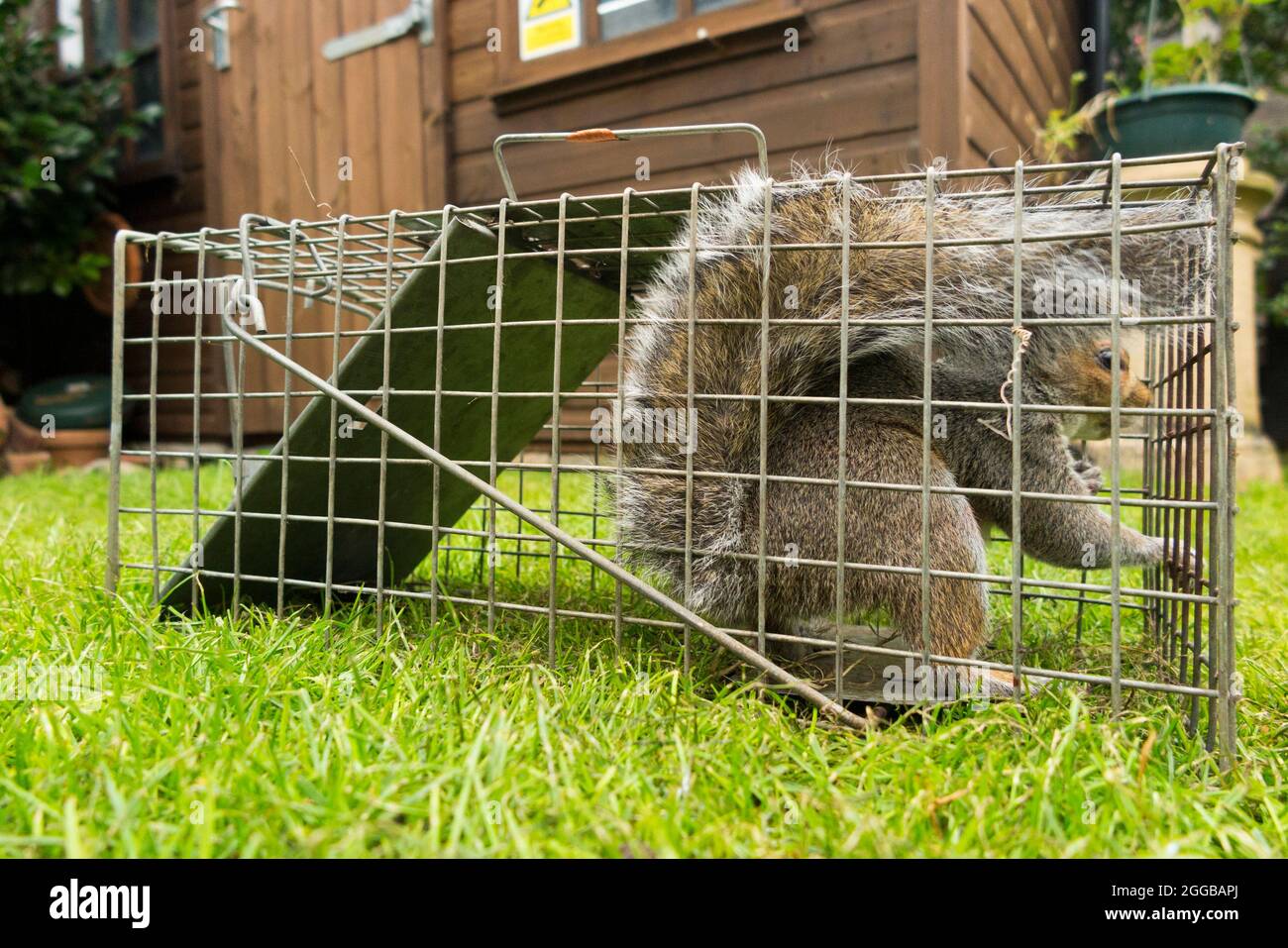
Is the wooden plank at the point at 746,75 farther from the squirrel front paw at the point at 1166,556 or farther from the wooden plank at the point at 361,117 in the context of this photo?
the squirrel front paw at the point at 1166,556

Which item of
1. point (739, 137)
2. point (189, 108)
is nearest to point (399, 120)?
point (739, 137)

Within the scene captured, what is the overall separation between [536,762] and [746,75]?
3.23m

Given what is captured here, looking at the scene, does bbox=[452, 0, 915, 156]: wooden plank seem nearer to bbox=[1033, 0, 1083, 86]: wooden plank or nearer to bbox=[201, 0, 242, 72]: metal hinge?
bbox=[1033, 0, 1083, 86]: wooden plank

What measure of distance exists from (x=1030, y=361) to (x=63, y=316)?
7.36 metres

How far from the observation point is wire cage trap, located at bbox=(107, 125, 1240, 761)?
1.30m

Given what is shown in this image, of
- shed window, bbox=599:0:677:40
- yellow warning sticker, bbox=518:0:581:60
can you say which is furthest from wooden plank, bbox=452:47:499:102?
shed window, bbox=599:0:677:40

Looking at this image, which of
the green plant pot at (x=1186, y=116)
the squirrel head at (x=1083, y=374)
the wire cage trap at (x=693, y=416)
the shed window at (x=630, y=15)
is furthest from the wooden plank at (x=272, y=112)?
the squirrel head at (x=1083, y=374)

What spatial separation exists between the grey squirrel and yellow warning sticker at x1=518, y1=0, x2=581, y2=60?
2913 mm

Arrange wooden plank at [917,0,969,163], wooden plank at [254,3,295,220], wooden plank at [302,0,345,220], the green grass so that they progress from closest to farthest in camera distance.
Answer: the green grass, wooden plank at [917,0,969,163], wooden plank at [302,0,345,220], wooden plank at [254,3,295,220]

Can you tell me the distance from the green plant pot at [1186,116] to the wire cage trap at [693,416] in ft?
8.77

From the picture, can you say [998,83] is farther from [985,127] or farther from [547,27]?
[547,27]

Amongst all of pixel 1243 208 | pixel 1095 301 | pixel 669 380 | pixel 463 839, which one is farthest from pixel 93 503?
pixel 1243 208

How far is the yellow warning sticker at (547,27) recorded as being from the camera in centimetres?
406

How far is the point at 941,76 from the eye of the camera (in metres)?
3.16
